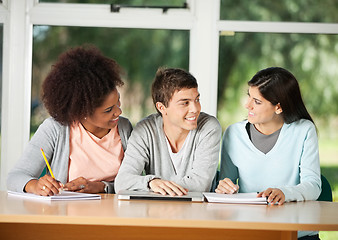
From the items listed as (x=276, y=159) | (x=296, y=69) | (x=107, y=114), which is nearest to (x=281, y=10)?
(x=296, y=69)

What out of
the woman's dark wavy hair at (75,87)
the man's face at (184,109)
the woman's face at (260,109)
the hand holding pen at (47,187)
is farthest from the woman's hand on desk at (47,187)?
the woman's face at (260,109)

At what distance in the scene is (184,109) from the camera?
245cm

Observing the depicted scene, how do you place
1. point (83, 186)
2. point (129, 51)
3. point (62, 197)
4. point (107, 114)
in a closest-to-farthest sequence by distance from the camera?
point (62, 197)
point (83, 186)
point (107, 114)
point (129, 51)

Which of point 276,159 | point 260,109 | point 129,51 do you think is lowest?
point 276,159

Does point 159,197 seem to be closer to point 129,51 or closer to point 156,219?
point 156,219

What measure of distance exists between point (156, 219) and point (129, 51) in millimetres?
2073

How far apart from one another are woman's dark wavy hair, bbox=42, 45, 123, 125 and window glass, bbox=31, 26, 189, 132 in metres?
1.05

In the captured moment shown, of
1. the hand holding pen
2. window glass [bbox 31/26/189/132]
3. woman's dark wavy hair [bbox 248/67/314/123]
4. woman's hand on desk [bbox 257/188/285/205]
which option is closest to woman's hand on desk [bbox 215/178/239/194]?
woman's hand on desk [bbox 257/188/285/205]

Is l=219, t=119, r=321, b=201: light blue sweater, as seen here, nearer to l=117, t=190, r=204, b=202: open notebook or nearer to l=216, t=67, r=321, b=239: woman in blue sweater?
l=216, t=67, r=321, b=239: woman in blue sweater

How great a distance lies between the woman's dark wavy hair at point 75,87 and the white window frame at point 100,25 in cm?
103

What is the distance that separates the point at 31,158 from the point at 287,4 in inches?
80.3


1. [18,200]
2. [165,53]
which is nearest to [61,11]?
[165,53]

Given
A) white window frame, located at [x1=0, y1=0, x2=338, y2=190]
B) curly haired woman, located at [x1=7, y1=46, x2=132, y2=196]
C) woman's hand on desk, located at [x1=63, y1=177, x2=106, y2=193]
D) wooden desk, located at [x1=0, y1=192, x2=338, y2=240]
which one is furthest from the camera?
white window frame, located at [x1=0, y1=0, x2=338, y2=190]

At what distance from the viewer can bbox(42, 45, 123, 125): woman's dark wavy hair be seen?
7.84ft
